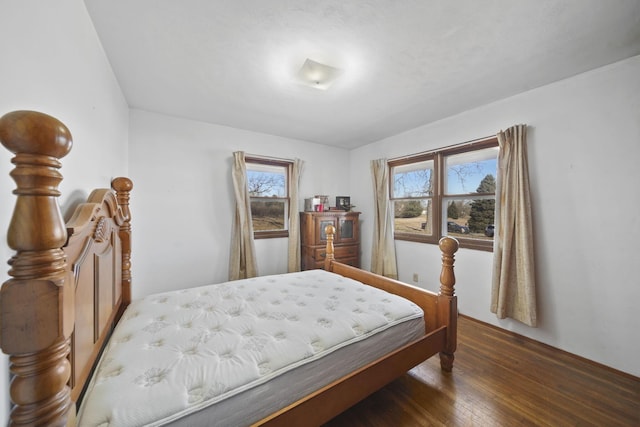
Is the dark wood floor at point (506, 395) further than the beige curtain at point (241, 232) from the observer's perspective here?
No

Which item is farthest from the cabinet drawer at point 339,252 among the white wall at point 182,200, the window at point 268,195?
the white wall at point 182,200

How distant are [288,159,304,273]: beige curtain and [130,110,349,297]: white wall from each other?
12.0 inches

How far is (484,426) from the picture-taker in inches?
53.2

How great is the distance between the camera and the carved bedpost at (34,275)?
458 mm

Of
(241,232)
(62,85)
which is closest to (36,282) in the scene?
(62,85)

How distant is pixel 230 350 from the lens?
114 cm

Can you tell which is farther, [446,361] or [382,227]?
[382,227]

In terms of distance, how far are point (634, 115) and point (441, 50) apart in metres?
1.51

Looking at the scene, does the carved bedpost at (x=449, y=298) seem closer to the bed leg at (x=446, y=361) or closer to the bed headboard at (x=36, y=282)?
the bed leg at (x=446, y=361)

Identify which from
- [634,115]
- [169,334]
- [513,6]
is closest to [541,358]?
[634,115]

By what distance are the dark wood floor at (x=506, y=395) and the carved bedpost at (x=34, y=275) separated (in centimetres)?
138

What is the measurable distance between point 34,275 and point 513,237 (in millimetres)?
2997

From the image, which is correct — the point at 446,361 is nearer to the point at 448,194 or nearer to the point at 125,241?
the point at 448,194

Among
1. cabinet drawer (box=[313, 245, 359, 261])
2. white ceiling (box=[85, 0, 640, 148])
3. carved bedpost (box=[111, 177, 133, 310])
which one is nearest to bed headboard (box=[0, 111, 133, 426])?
white ceiling (box=[85, 0, 640, 148])
